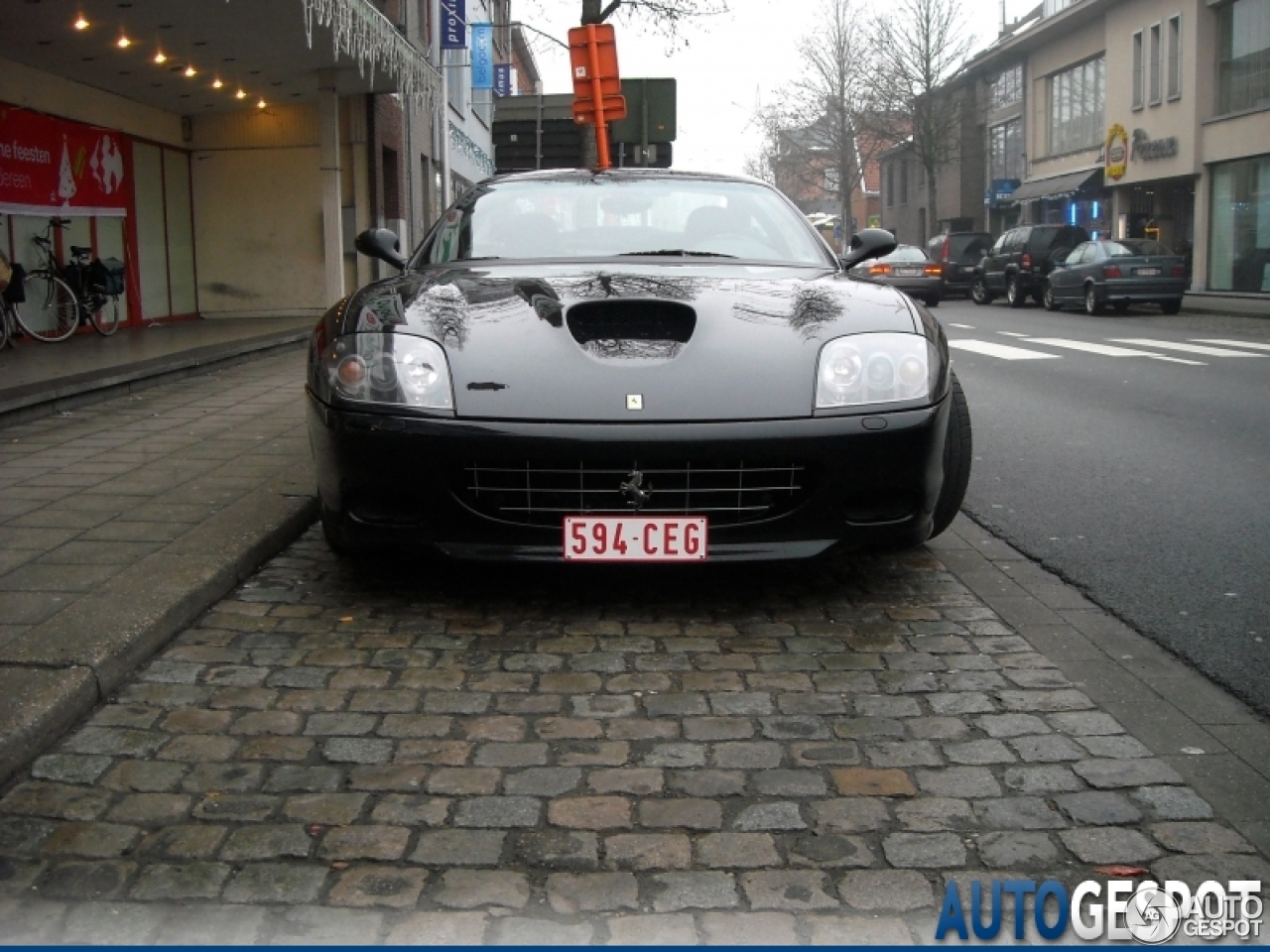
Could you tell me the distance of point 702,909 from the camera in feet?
7.51

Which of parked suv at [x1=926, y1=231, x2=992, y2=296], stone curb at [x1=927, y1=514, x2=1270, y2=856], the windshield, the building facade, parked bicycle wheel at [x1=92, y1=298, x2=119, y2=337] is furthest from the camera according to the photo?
parked suv at [x1=926, y1=231, x2=992, y2=296]

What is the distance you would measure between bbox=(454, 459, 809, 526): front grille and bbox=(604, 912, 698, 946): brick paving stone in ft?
5.45

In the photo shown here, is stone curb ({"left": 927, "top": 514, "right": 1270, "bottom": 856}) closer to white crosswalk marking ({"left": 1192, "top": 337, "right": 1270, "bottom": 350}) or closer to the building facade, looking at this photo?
white crosswalk marking ({"left": 1192, "top": 337, "right": 1270, "bottom": 350})

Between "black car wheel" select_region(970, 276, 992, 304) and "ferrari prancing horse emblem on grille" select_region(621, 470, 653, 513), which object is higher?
"black car wheel" select_region(970, 276, 992, 304)

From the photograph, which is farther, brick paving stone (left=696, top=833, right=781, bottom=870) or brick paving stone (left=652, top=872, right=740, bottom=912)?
brick paving stone (left=696, top=833, right=781, bottom=870)

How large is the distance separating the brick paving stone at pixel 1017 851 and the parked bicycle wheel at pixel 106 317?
12856mm

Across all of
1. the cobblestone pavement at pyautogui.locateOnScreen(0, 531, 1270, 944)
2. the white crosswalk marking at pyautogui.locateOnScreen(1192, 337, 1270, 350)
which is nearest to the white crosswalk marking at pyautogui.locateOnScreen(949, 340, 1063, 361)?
the white crosswalk marking at pyautogui.locateOnScreen(1192, 337, 1270, 350)

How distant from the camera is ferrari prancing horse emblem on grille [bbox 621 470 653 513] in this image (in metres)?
3.78

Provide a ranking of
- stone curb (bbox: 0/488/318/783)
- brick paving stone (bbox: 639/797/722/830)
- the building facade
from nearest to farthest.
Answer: brick paving stone (bbox: 639/797/722/830), stone curb (bbox: 0/488/318/783), the building facade

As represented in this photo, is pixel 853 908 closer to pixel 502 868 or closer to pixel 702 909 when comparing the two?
pixel 702 909

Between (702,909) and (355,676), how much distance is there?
1513mm

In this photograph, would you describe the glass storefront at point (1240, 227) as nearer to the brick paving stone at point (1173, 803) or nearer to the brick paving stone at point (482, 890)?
the brick paving stone at point (1173, 803)

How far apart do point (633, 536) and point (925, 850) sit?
1.48m

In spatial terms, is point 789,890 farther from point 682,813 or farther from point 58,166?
point 58,166
